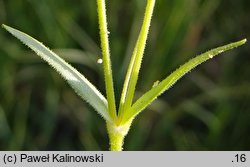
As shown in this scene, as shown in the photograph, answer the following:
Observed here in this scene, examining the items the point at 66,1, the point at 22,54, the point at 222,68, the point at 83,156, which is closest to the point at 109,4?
the point at 66,1

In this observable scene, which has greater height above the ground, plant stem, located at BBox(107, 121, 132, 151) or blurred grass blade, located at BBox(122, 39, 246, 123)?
blurred grass blade, located at BBox(122, 39, 246, 123)

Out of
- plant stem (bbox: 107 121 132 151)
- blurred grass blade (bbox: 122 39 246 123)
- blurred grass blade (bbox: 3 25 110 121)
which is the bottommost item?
plant stem (bbox: 107 121 132 151)

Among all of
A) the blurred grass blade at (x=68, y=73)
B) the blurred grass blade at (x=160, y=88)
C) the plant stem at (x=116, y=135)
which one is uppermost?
the blurred grass blade at (x=68, y=73)

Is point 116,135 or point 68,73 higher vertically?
point 68,73

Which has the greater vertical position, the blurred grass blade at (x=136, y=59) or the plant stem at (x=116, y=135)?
the blurred grass blade at (x=136, y=59)

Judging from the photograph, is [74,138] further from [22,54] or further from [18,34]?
[18,34]
